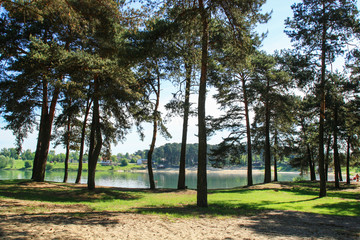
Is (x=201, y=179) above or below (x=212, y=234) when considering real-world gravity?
above

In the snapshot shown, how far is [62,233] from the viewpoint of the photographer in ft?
16.2

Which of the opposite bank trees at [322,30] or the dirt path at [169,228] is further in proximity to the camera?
the opposite bank trees at [322,30]

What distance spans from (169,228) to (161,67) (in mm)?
10385

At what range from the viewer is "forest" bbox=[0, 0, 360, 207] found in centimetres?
966

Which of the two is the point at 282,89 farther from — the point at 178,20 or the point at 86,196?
the point at 86,196

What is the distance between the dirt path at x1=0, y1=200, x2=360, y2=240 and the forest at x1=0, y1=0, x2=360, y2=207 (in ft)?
10.2

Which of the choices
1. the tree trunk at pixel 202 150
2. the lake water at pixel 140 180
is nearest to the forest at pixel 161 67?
the tree trunk at pixel 202 150

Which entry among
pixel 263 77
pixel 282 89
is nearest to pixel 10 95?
pixel 263 77

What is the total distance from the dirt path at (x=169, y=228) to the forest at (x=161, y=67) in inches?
122

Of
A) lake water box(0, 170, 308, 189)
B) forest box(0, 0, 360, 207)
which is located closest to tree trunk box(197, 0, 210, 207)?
forest box(0, 0, 360, 207)

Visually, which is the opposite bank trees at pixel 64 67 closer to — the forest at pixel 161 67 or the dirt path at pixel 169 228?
the forest at pixel 161 67

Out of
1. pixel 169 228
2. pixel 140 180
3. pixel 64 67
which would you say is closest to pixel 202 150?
pixel 169 228

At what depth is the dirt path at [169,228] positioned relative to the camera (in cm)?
504

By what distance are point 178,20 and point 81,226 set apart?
8.03 m
